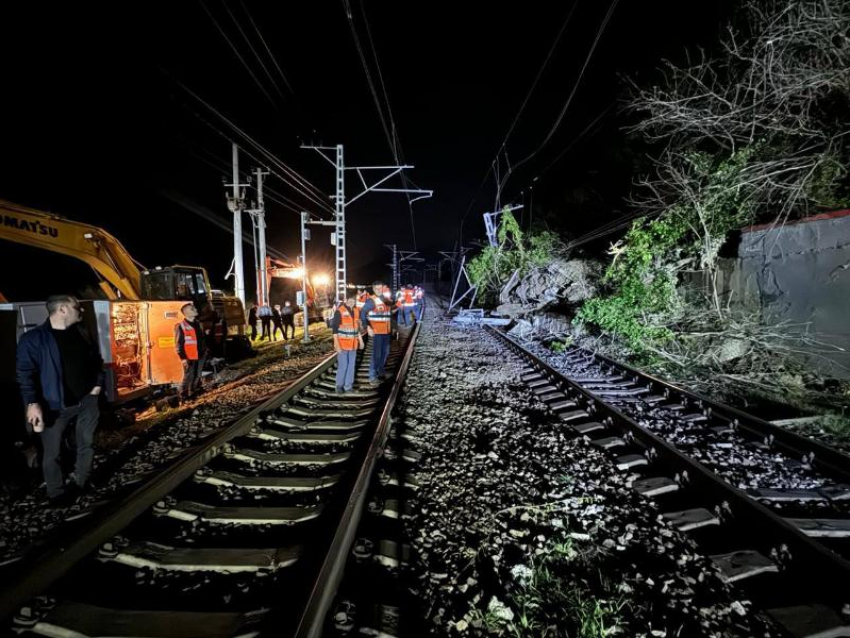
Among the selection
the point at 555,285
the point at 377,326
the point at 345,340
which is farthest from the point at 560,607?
the point at 555,285

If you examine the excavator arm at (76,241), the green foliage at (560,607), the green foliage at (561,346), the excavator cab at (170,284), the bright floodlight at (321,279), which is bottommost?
the green foliage at (560,607)

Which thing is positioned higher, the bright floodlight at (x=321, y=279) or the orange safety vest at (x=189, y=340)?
the bright floodlight at (x=321, y=279)

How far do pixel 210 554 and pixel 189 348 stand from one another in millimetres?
5902

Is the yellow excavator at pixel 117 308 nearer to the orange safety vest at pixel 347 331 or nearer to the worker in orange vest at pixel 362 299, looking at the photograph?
the orange safety vest at pixel 347 331

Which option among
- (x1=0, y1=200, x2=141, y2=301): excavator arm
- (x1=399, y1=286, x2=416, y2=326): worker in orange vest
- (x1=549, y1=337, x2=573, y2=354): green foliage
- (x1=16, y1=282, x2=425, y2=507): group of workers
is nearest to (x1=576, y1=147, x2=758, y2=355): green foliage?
(x1=549, y1=337, x2=573, y2=354): green foliage

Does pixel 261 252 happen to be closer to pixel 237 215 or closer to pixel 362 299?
pixel 237 215

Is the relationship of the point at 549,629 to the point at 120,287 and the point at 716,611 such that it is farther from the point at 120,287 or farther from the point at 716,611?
the point at 120,287

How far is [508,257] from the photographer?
25.1 meters

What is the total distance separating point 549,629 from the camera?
212cm

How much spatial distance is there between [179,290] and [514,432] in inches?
404

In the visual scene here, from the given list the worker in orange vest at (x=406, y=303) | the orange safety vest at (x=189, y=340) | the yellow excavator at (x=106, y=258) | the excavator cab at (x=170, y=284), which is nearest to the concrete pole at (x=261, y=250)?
the yellow excavator at (x=106, y=258)

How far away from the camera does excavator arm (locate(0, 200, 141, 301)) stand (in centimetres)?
661

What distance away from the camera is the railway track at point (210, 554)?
206cm

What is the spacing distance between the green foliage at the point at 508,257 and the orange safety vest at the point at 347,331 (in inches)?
643
